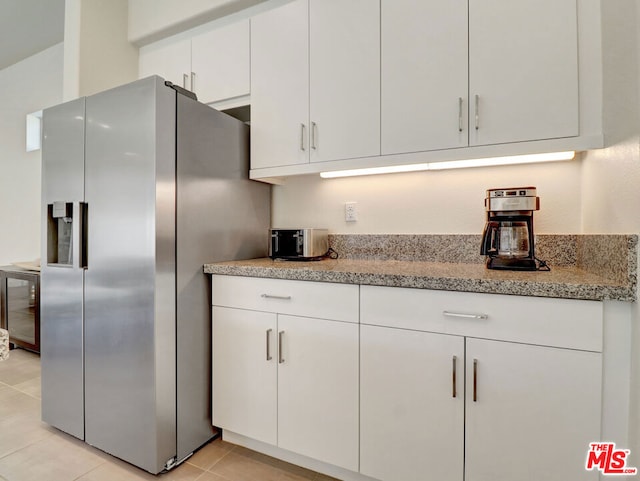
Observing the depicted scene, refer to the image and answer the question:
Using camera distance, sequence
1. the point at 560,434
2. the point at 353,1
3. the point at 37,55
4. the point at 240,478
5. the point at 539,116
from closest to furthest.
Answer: the point at 560,434 < the point at 539,116 < the point at 240,478 < the point at 353,1 < the point at 37,55

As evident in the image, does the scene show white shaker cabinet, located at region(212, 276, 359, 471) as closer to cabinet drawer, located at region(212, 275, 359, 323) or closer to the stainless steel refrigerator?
cabinet drawer, located at region(212, 275, 359, 323)

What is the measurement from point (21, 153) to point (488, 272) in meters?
4.79

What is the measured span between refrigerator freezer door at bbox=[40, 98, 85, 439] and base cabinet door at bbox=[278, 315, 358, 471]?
3.52 ft

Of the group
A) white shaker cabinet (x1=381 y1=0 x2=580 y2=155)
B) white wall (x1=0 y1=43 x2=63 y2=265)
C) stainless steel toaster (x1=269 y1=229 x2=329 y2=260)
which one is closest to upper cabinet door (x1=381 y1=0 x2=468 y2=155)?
white shaker cabinet (x1=381 y1=0 x2=580 y2=155)

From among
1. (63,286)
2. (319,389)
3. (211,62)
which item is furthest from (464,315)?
(211,62)

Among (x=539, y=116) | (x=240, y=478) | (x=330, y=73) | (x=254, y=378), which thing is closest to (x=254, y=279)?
(x=254, y=378)

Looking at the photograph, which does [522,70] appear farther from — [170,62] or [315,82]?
[170,62]

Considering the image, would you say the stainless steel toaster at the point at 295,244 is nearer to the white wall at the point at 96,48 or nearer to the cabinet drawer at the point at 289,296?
the cabinet drawer at the point at 289,296

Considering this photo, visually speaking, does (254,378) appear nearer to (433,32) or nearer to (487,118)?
(487,118)

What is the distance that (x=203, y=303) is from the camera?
1641 millimetres

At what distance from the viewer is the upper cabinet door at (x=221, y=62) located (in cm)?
190

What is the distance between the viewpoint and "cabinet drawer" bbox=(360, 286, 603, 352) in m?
0.98

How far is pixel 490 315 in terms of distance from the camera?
3.55 ft

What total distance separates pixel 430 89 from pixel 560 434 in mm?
1405
